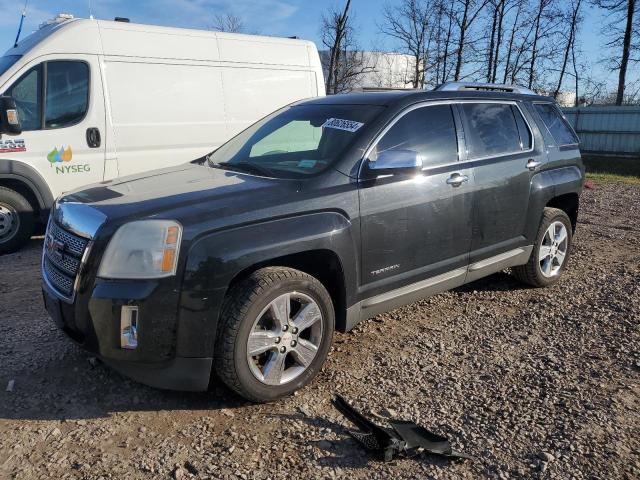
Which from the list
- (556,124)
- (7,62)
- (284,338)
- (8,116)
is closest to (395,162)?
(284,338)

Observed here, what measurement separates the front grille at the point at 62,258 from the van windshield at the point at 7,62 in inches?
151

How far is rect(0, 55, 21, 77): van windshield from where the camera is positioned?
242 inches

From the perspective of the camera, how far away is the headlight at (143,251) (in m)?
2.75

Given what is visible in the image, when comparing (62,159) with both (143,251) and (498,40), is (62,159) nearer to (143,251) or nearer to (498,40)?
(143,251)

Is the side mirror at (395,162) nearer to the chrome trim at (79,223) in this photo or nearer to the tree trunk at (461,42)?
the chrome trim at (79,223)

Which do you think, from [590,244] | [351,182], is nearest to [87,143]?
[351,182]

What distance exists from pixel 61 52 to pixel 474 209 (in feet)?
16.9

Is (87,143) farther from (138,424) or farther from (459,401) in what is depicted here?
(459,401)

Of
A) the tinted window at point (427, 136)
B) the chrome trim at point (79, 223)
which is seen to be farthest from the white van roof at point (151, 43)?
the tinted window at point (427, 136)

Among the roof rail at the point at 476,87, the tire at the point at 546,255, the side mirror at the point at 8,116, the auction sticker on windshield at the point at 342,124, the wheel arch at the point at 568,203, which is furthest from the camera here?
the side mirror at the point at 8,116

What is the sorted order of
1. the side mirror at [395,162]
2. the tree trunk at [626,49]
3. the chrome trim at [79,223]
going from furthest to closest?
the tree trunk at [626,49] → the side mirror at [395,162] → the chrome trim at [79,223]

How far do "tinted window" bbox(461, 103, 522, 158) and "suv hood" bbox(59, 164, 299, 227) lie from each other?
172cm

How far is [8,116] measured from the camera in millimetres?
5883

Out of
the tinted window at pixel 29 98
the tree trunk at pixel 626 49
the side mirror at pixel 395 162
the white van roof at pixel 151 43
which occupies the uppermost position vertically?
the tree trunk at pixel 626 49
